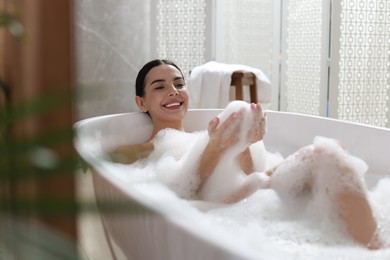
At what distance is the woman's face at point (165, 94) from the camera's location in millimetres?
2572

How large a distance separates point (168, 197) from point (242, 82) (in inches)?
73.0

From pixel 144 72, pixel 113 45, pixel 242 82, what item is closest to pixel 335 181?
pixel 144 72

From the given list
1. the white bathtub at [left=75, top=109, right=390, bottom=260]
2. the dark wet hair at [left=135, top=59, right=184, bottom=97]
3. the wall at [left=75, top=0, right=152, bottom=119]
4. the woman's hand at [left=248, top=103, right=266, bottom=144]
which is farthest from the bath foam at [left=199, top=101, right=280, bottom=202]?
the wall at [left=75, top=0, right=152, bottom=119]

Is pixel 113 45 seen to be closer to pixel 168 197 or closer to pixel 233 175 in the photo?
pixel 233 175

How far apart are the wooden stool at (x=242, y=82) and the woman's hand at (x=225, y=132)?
1.28m

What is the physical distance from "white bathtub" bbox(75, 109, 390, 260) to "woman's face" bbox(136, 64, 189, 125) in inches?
6.8

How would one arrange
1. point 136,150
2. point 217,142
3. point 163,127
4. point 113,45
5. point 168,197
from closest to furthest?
point 168,197
point 217,142
point 136,150
point 163,127
point 113,45

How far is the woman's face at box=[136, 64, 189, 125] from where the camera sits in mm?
2572

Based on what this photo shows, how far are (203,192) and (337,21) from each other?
2.22 m

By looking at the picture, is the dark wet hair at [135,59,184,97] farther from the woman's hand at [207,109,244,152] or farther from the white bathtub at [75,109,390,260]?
the woman's hand at [207,109,244,152]

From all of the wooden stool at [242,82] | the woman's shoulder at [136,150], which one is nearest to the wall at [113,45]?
the wooden stool at [242,82]

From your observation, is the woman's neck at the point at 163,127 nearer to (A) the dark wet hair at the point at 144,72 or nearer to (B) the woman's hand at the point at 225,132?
(A) the dark wet hair at the point at 144,72

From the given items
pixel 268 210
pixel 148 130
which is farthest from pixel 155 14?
pixel 268 210

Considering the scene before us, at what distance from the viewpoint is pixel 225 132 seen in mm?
2078
